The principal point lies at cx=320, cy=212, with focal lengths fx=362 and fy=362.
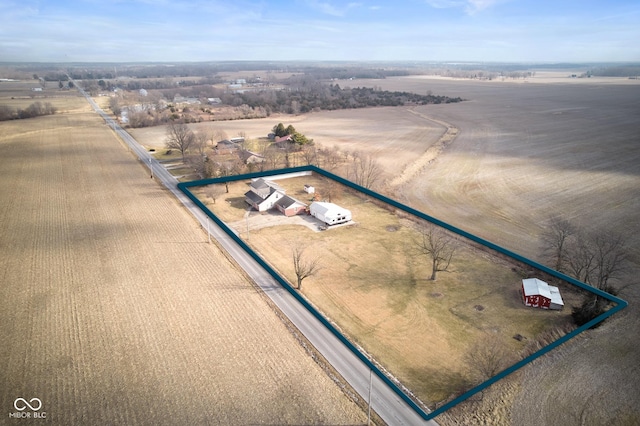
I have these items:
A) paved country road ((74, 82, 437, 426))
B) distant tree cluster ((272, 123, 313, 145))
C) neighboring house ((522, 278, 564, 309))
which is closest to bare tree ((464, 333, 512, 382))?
neighboring house ((522, 278, 564, 309))

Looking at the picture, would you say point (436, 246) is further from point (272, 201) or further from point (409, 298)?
point (272, 201)

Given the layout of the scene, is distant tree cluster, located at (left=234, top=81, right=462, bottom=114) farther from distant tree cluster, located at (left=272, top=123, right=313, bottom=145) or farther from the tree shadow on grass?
the tree shadow on grass

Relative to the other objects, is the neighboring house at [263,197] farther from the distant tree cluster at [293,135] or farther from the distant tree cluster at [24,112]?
the distant tree cluster at [24,112]

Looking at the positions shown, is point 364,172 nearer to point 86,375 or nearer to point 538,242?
point 538,242

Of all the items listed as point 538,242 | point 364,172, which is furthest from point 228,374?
point 364,172

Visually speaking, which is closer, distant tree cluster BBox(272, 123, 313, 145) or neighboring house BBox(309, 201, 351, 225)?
neighboring house BBox(309, 201, 351, 225)

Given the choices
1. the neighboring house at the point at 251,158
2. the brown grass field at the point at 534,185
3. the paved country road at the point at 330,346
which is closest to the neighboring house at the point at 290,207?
A: the paved country road at the point at 330,346

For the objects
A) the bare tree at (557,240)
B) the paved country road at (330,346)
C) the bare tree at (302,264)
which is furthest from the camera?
the bare tree at (557,240)
